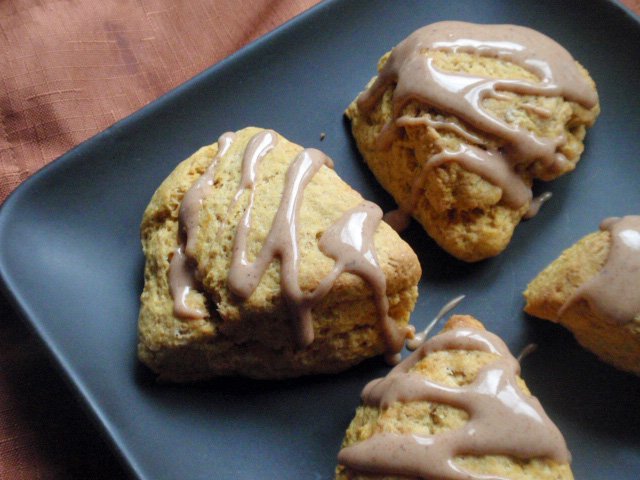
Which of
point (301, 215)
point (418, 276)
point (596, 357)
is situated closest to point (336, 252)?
point (301, 215)

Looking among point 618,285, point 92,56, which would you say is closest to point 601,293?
point 618,285

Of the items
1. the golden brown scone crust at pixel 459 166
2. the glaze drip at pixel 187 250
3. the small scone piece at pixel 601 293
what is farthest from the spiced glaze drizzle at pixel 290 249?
the small scone piece at pixel 601 293

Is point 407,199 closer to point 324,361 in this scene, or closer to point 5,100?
point 324,361

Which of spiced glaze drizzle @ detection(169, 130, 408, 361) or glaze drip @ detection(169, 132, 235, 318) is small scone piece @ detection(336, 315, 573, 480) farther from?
glaze drip @ detection(169, 132, 235, 318)

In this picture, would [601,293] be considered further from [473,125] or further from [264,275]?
[264,275]

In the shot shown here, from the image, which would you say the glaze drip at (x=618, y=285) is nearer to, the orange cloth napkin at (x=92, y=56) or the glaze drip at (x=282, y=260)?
the glaze drip at (x=282, y=260)

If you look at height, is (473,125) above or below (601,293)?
above

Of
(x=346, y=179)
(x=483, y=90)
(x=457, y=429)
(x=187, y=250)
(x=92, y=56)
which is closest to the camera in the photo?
(x=457, y=429)
